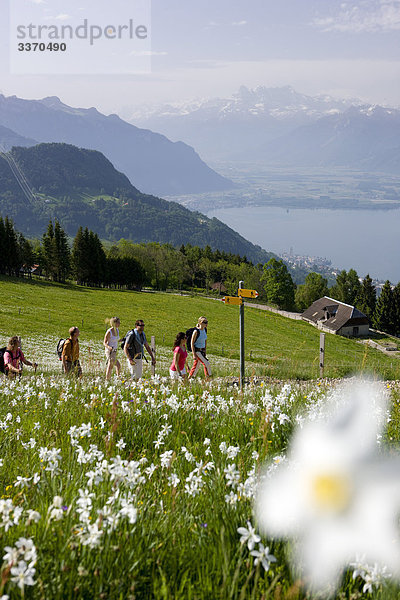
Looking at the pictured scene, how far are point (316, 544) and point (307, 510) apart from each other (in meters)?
0.11

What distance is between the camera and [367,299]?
4592 inches

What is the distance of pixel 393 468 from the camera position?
142cm

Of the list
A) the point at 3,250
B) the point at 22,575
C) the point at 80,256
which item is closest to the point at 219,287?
the point at 80,256

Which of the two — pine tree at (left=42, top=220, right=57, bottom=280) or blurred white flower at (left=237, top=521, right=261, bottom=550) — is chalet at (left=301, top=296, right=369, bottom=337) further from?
blurred white flower at (left=237, top=521, right=261, bottom=550)

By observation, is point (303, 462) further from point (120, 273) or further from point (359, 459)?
point (120, 273)

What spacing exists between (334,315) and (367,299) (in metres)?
24.2

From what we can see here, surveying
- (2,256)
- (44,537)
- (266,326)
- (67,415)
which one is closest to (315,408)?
(67,415)

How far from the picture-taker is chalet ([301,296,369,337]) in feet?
308

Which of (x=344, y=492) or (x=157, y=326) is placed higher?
(x=344, y=492)

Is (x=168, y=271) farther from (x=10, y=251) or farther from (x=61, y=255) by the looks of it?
(x=10, y=251)

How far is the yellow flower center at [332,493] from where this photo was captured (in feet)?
4.53

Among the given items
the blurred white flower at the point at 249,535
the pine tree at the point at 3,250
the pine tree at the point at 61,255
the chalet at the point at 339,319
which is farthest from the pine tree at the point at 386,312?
the blurred white flower at the point at 249,535

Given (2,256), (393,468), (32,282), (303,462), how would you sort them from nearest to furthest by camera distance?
(393,468) < (303,462) < (32,282) < (2,256)

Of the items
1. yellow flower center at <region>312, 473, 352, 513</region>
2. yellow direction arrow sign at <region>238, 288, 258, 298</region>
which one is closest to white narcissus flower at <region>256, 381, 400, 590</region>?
yellow flower center at <region>312, 473, 352, 513</region>
